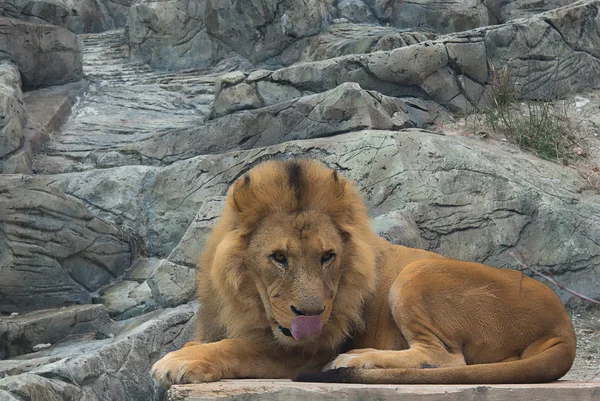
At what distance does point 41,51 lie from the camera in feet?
43.6

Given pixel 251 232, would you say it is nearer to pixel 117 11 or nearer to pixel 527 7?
pixel 527 7

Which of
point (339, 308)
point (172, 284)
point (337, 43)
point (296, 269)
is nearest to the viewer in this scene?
point (296, 269)

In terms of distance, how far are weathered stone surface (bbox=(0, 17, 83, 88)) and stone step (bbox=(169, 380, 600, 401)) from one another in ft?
35.2

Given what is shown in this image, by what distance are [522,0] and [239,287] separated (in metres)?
14.3

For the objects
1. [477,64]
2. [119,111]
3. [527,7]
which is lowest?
[119,111]

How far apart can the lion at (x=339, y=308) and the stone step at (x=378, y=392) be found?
0.27 metres

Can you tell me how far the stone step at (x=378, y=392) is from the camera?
129 inches

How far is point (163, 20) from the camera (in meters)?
16.2

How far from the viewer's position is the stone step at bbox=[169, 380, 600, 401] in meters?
3.29

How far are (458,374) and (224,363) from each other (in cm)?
110

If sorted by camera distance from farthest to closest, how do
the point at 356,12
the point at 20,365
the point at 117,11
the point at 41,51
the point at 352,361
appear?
the point at 117,11 < the point at 356,12 < the point at 41,51 < the point at 20,365 < the point at 352,361

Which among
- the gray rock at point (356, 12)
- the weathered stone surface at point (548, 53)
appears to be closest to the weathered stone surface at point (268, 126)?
the weathered stone surface at point (548, 53)

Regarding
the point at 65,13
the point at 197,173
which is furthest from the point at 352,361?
the point at 65,13

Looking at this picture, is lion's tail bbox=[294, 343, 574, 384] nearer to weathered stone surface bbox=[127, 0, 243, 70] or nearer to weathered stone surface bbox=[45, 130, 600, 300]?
weathered stone surface bbox=[45, 130, 600, 300]
